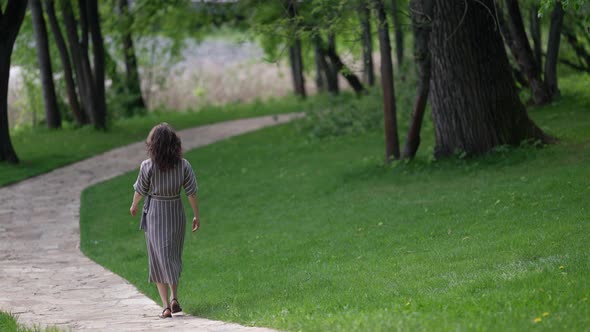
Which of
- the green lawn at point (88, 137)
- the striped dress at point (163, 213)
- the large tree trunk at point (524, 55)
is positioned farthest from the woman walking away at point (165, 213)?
the large tree trunk at point (524, 55)

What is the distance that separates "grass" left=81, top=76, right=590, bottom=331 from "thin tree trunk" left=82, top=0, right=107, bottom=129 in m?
7.55

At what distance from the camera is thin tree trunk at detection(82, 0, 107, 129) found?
93.2 ft

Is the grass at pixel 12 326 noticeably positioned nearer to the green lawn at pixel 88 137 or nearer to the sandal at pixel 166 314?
the sandal at pixel 166 314

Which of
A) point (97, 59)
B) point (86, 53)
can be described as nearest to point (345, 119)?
point (97, 59)

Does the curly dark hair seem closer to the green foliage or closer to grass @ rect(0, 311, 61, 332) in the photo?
grass @ rect(0, 311, 61, 332)

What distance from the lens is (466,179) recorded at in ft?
51.0

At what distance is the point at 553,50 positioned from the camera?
23.7 metres

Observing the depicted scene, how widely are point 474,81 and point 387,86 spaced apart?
68.3 inches

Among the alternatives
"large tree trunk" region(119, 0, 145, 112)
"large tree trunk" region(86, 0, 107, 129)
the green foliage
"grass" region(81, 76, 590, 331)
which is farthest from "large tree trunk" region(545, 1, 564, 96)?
"large tree trunk" region(119, 0, 145, 112)

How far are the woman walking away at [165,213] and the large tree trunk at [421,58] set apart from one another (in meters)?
8.08

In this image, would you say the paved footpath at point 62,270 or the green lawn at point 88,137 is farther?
the green lawn at point 88,137

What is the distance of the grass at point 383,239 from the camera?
24.8 ft

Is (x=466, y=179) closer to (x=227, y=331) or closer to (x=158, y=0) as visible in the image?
(x=227, y=331)

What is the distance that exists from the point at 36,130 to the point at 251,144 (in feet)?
28.9
